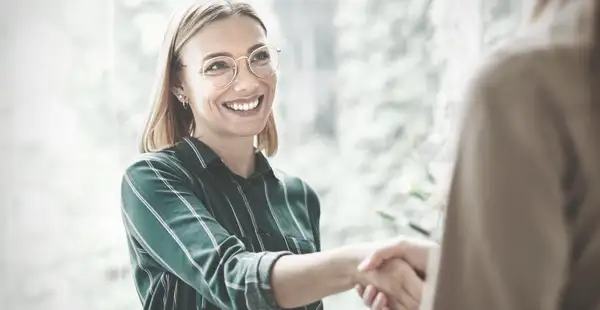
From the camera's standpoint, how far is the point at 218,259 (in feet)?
3.22

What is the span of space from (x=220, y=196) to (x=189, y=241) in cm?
13

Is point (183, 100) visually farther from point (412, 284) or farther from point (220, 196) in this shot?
point (412, 284)

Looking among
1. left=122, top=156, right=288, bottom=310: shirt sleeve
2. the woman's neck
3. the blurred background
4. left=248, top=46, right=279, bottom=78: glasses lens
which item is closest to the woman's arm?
left=122, top=156, right=288, bottom=310: shirt sleeve

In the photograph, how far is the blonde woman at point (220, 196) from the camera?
0.97 metres

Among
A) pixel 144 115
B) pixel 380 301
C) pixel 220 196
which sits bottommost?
pixel 380 301

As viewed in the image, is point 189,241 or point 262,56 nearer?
point 189,241

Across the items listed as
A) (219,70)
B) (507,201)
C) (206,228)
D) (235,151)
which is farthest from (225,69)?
(507,201)

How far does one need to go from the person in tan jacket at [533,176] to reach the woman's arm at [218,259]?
1.47ft

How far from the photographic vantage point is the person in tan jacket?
0.49m

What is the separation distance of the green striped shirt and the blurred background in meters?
0.32

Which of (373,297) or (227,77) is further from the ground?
(227,77)

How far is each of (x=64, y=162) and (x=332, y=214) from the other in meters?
0.54

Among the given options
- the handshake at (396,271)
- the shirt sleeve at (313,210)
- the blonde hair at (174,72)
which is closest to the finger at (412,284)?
the handshake at (396,271)

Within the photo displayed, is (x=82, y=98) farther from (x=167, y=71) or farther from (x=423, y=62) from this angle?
(x=423, y=62)
